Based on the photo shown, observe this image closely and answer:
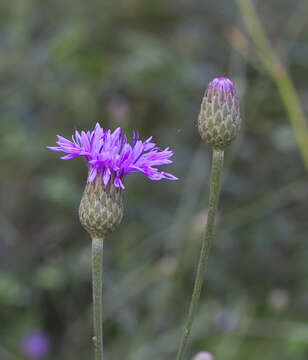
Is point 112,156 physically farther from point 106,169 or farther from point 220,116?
point 220,116

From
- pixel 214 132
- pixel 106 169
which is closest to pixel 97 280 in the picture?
pixel 106 169

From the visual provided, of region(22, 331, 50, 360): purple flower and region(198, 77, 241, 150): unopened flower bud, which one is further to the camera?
region(22, 331, 50, 360): purple flower

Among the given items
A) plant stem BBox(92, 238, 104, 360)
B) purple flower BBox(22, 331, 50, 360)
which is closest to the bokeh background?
purple flower BBox(22, 331, 50, 360)

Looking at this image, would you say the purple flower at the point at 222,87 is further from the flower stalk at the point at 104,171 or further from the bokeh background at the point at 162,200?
the bokeh background at the point at 162,200

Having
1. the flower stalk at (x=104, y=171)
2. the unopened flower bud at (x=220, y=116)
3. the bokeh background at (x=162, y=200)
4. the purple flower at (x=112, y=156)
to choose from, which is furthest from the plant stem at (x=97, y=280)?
the bokeh background at (x=162, y=200)

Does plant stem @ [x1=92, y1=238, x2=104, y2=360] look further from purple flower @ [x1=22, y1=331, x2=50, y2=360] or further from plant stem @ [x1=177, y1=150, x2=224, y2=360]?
purple flower @ [x1=22, y1=331, x2=50, y2=360]

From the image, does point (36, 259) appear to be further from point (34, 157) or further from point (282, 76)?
point (282, 76)

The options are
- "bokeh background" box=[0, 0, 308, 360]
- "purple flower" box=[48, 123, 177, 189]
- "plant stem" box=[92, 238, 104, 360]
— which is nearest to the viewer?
"plant stem" box=[92, 238, 104, 360]
